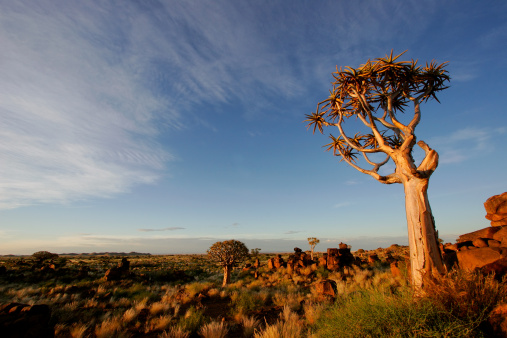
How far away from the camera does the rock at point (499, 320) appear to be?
391 centimetres

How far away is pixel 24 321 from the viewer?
5598mm

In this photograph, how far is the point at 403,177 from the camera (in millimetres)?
7871

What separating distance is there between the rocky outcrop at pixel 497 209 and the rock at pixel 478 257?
12.5ft

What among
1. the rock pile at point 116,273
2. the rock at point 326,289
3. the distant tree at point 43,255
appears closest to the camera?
the rock at point 326,289

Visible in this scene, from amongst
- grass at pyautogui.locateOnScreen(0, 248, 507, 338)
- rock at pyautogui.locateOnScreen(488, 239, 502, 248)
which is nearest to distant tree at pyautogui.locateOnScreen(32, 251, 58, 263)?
grass at pyautogui.locateOnScreen(0, 248, 507, 338)

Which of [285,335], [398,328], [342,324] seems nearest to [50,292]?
[285,335]

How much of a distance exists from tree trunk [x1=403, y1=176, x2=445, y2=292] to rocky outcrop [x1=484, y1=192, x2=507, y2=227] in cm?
494

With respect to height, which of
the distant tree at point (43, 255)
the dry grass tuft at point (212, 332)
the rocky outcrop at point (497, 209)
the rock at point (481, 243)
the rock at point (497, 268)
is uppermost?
the rocky outcrop at point (497, 209)

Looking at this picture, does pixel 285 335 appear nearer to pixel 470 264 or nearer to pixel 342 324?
pixel 342 324

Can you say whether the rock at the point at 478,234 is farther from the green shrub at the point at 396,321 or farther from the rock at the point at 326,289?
the green shrub at the point at 396,321

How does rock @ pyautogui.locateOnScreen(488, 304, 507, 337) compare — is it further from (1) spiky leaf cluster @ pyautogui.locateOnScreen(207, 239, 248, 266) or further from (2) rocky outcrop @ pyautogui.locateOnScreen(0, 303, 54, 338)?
(1) spiky leaf cluster @ pyautogui.locateOnScreen(207, 239, 248, 266)

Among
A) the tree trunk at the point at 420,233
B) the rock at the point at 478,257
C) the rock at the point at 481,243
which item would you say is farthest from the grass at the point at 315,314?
the rock at the point at 481,243

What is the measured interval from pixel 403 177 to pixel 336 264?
48.3ft

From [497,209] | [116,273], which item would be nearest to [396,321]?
[497,209]
